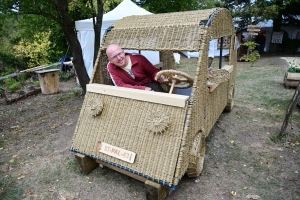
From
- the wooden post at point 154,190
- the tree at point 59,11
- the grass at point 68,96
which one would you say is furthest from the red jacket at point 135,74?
the grass at point 68,96

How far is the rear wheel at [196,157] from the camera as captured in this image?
2600mm

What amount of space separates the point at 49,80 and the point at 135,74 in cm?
516

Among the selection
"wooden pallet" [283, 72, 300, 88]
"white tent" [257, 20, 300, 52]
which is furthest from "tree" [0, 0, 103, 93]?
"white tent" [257, 20, 300, 52]

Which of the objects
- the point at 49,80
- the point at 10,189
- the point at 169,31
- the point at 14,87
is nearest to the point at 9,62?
the point at 14,87

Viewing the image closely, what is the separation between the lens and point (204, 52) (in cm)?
263

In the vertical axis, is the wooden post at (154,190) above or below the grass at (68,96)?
above

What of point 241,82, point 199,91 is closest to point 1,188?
point 199,91

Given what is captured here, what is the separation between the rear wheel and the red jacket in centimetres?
98

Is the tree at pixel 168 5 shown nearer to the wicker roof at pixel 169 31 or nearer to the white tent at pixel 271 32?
the white tent at pixel 271 32

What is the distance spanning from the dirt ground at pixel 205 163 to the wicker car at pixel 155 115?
27 cm

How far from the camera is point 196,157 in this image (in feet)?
8.63

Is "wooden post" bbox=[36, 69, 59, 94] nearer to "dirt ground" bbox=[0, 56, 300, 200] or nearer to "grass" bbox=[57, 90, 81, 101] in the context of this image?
"grass" bbox=[57, 90, 81, 101]

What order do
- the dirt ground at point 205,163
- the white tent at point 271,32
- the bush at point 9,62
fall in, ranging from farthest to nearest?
the white tent at point 271,32 < the bush at point 9,62 < the dirt ground at point 205,163

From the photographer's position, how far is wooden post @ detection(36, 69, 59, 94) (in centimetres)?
722
